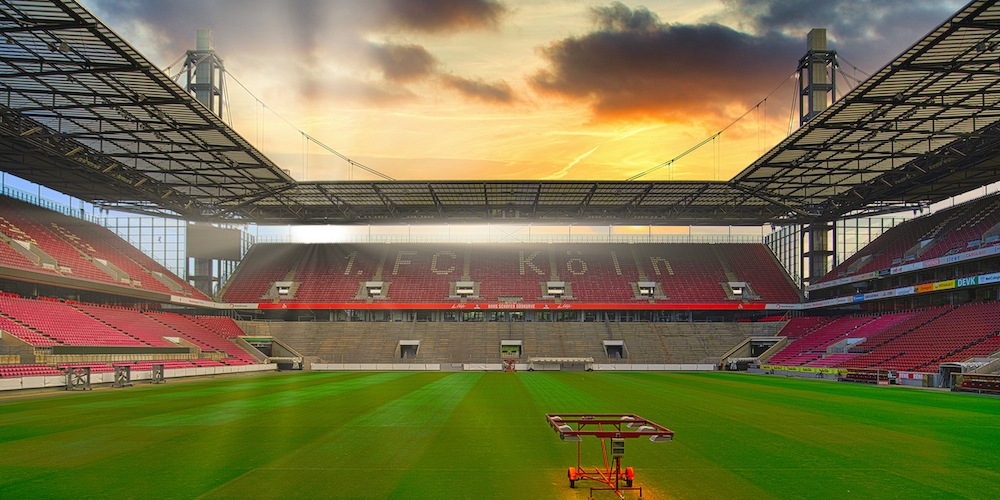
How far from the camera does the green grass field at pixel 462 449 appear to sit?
10.2m

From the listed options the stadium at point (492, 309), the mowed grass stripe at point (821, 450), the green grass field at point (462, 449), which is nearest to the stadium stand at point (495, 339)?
the stadium at point (492, 309)

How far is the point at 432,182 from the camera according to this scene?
54062mm

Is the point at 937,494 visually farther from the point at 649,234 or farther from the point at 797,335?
the point at 649,234

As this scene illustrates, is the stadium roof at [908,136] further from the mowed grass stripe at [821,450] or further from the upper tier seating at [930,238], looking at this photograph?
the mowed grass stripe at [821,450]

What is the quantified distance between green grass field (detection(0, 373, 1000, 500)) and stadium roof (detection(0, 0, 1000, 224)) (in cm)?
1428

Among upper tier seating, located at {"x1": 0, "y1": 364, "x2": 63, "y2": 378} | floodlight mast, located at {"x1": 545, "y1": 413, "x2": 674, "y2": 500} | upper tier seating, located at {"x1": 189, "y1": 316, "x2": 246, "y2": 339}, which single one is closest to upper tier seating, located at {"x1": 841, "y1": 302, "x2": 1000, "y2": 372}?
floodlight mast, located at {"x1": 545, "y1": 413, "x2": 674, "y2": 500}

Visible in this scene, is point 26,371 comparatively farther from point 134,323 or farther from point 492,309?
point 492,309

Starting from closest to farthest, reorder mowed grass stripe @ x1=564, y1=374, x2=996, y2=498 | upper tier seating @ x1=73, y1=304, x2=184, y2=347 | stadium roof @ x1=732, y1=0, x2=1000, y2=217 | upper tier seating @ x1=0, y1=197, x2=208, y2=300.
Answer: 1. mowed grass stripe @ x1=564, y1=374, x2=996, y2=498
2. stadium roof @ x1=732, y1=0, x2=1000, y2=217
3. upper tier seating @ x1=0, y1=197, x2=208, y2=300
4. upper tier seating @ x1=73, y1=304, x2=184, y2=347

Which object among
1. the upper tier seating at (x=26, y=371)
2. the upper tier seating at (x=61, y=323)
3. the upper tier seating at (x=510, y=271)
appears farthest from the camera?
the upper tier seating at (x=510, y=271)

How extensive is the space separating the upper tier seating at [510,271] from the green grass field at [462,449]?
1686 inches

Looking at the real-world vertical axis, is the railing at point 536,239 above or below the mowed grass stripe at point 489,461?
above

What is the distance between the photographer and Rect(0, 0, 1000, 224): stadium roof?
93.0ft

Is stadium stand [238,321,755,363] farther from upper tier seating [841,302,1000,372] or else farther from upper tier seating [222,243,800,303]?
upper tier seating [841,302,1000,372]

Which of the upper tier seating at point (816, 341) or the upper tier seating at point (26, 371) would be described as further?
the upper tier seating at point (816, 341)
